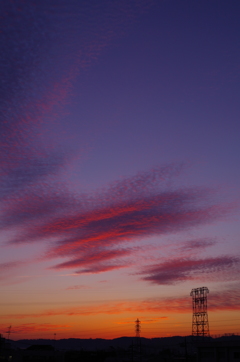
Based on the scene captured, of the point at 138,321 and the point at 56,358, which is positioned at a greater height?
the point at 138,321

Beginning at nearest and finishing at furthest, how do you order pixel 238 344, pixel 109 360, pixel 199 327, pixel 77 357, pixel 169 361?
pixel 238 344
pixel 199 327
pixel 169 361
pixel 109 360
pixel 77 357

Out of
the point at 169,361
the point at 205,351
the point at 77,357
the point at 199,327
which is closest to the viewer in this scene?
the point at 205,351

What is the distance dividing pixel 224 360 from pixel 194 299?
41877 mm

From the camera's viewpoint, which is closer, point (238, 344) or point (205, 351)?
point (238, 344)

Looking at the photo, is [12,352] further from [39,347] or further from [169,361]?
[169,361]

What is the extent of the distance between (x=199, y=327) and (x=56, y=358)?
49.4 metres

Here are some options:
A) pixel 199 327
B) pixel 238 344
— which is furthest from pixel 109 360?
pixel 238 344

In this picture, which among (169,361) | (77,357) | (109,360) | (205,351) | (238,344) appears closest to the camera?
(238,344)

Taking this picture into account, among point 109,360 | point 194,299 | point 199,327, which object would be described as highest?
point 194,299

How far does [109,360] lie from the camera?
127188mm

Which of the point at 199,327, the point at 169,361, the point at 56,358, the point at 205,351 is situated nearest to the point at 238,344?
the point at 205,351

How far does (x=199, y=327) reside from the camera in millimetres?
94438

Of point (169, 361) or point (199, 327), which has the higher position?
point (199, 327)

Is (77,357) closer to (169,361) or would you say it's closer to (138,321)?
(138,321)
